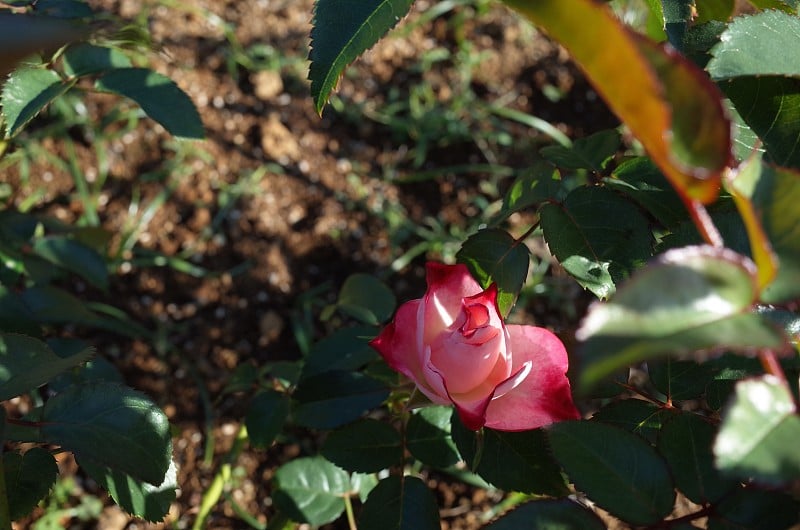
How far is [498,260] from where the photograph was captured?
2.32ft

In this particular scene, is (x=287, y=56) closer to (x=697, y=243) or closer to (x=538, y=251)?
(x=538, y=251)

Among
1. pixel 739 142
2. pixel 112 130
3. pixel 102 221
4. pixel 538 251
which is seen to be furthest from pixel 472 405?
pixel 112 130

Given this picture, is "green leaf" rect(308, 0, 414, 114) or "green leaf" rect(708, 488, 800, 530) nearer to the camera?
"green leaf" rect(708, 488, 800, 530)

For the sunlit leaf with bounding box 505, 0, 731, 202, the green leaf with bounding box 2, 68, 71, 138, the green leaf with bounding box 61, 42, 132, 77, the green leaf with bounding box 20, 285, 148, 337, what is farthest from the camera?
the green leaf with bounding box 20, 285, 148, 337

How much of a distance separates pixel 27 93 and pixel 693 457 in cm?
72

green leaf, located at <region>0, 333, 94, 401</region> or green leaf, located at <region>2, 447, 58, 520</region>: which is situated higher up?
green leaf, located at <region>0, 333, 94, 401</region>

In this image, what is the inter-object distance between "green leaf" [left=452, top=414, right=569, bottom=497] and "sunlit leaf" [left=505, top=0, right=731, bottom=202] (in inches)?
15.7

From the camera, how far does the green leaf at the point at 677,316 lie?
340 millimetres

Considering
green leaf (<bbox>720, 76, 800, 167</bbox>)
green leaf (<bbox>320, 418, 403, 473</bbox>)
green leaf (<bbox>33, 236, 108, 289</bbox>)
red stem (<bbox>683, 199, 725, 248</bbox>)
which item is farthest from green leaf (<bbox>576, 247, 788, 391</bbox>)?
green leaf (<bbox>33, 236, 108, 289</bbox>)

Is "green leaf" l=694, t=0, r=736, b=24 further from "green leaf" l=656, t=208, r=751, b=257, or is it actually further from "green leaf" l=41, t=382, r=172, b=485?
"green leaf" l=41, t=382, r=172, b=485

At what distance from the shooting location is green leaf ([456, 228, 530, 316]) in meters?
0.69

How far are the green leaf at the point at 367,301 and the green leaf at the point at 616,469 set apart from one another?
42 cm

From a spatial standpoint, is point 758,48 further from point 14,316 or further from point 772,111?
point 14,316

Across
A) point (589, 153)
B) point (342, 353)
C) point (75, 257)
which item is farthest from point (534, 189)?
point (75, 257)
